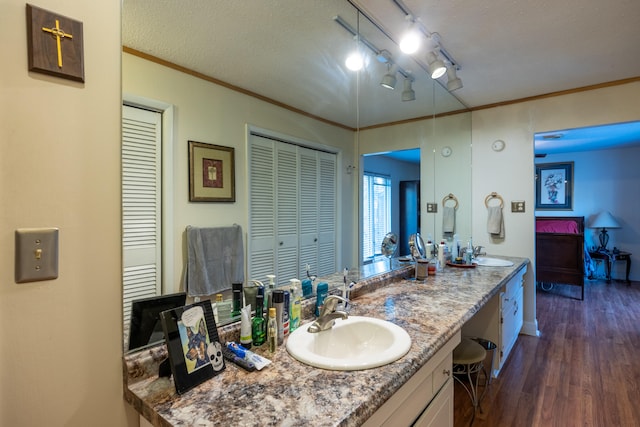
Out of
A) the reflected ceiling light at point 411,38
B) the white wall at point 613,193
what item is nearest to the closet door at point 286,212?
the reflected ceiling light at point 411,38

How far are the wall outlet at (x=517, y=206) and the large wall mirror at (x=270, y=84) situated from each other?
1.17m

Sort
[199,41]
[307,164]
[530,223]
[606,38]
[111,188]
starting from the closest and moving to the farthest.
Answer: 1. [111,188]
2. [199,41]
3. [307,164]
4. [606,38]
5. [530,223]

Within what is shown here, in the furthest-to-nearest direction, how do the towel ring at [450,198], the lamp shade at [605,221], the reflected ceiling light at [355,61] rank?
the lamp shade at [605,221], the towel ring at [450,198], the reflected ceiling light at [355,61]

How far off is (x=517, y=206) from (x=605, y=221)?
373 centimetres

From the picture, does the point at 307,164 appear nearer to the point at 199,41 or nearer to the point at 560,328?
the point at 199,41

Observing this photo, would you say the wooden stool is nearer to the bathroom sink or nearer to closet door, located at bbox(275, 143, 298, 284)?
the bathroom sink

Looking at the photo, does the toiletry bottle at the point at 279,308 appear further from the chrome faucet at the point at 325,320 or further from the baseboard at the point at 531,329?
the baseboard at the point at 531,329

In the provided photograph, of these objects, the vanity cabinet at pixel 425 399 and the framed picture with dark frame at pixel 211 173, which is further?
the framed picture with dark frame at pixel 211 173

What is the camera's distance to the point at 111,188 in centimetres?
81

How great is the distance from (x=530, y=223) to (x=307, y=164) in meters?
2.59

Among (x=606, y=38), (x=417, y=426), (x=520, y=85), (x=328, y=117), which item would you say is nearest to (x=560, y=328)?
(x=520, y=85)

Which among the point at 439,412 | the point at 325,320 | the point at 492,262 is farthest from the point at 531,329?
the point at 325,320

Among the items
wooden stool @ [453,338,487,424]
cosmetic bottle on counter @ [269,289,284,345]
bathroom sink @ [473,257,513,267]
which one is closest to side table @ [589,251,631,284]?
bathroom sink @ [473,257,513,267]

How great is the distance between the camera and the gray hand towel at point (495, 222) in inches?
125
